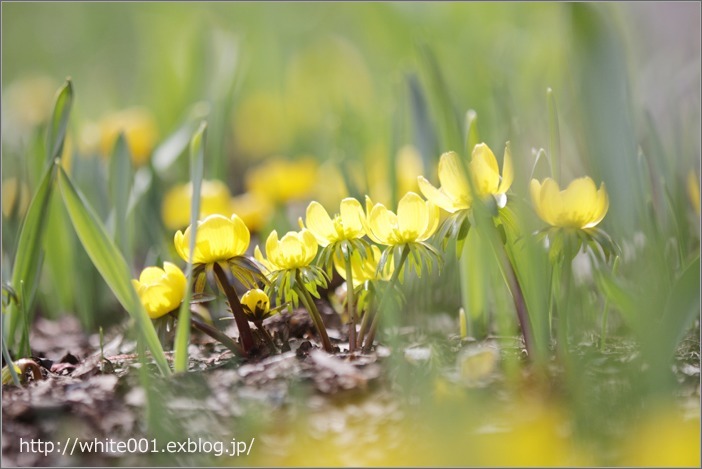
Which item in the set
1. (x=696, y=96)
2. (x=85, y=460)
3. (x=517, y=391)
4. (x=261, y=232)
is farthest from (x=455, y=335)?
(x=696, y=96)

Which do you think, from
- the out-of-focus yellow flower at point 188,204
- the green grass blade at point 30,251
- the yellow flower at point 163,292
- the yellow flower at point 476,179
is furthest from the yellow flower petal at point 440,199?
the out-of-focus yellow flower at point 188,204

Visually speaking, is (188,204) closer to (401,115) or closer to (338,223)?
(401,115)

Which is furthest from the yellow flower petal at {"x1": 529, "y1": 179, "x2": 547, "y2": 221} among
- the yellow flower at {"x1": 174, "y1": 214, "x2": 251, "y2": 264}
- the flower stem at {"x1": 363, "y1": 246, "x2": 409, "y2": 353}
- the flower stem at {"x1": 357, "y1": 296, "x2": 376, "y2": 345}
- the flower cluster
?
the yellow flower at {"x1": 174, "y1": 214, "x2": 251, "y2": 264}

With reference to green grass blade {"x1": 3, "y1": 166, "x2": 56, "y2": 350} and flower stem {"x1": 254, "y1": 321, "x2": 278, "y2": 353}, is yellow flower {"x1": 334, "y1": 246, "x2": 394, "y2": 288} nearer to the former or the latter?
flower stem {"x1": 254, "y1": 321, "x2": 278, "y2": 353}

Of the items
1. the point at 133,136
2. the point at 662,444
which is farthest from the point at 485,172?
the point at 133,136

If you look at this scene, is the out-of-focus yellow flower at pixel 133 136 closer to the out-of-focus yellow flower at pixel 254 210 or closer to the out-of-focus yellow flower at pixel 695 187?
the out-of-focus yellow flower at pixel 254 210

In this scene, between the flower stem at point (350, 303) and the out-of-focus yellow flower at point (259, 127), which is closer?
the flower stem at point (350, 303)
